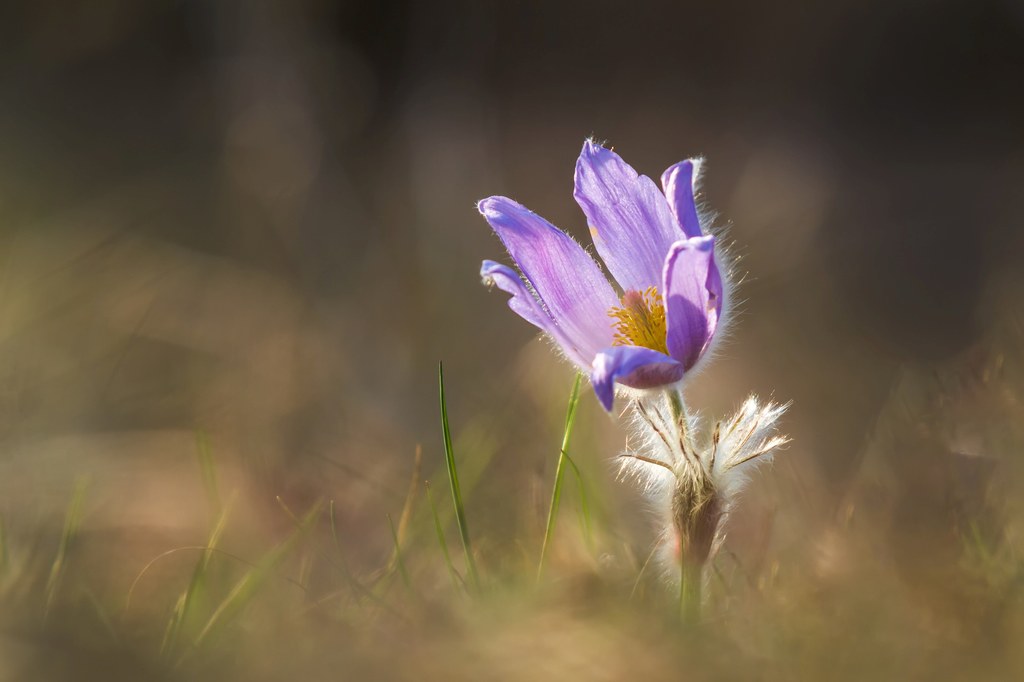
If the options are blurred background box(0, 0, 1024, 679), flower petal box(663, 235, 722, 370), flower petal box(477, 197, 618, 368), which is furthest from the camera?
blurred background box(0, 0, 1024, 679)

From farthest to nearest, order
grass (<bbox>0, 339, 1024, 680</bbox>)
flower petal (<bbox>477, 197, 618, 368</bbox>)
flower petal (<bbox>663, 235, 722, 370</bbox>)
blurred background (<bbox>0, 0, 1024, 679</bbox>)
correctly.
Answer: blurred background (<bbox>0, 0, 1024, 679</bbox>)
flower petal (<bbox>477, 197, 618, 368</bbox>)
flower petal (<bbox>663, 235, 722, 370</bbox>)
grass (<bbox>0, 339, 1024, 680</bbox>)

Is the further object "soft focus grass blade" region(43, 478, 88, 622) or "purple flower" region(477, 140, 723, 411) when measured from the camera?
"purple flower" region(477, 140, 723, 411)

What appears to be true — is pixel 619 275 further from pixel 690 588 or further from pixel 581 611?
pixel 581 611

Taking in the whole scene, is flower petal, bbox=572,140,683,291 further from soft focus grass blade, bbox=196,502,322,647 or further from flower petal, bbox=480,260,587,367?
soft focus grass blade, bbox=196,502,322,647

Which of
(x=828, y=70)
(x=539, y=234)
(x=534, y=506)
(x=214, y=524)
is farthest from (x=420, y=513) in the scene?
(x=828, y=70)

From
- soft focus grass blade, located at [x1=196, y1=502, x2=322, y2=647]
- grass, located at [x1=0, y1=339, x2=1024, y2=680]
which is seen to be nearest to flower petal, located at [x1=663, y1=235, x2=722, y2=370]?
grass, located at [x1=0, y1=339, x2=1024, y2=680]

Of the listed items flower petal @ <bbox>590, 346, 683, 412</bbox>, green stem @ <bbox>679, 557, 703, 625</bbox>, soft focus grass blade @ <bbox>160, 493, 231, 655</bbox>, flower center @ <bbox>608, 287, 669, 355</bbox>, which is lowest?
soft focus grass blade @ <bbox>160, 493, 231, 655</bbox>

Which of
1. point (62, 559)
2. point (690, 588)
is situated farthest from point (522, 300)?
point (62, 559)
